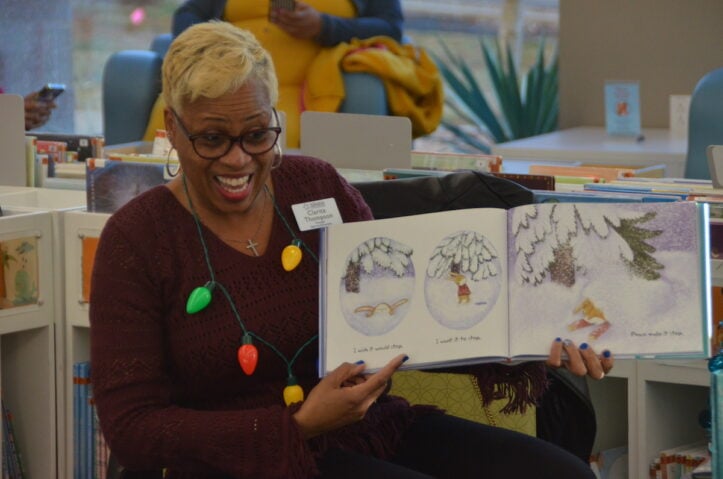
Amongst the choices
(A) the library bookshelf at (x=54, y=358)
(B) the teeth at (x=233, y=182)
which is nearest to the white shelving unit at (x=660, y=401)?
(A) the library bookshelf at (x=54, y=358)

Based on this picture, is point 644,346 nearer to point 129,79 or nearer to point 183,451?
point 183,451

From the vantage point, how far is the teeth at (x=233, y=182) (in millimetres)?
1565

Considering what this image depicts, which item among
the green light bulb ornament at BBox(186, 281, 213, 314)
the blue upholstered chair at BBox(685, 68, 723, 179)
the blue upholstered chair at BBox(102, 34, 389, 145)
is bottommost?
the green light bulb ornament at BBox(186, 281, 213, 314)

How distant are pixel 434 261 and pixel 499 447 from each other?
28 centimetres

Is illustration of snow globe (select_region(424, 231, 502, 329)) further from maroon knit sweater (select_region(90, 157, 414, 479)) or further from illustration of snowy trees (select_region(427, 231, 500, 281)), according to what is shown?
maroon knit sweater (select_region(90, 157, 414, 479))

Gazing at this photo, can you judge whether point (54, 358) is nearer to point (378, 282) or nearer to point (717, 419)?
point (378, 282)

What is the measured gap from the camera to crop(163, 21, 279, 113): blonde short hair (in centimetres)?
151

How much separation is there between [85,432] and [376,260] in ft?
3.77

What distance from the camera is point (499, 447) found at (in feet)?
5.32

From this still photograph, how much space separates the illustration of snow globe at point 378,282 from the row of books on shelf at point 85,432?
1.09m

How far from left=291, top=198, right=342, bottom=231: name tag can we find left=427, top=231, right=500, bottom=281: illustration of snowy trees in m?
0.19

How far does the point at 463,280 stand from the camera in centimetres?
153

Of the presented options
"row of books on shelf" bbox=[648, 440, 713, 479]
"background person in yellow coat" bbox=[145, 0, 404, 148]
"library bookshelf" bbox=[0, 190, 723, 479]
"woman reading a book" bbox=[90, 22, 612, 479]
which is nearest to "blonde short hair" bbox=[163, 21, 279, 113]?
"woman reading a book" bbox=[90, 22, 612, 479]

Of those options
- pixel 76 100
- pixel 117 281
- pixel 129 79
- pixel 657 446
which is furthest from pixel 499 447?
pixel 76 100
